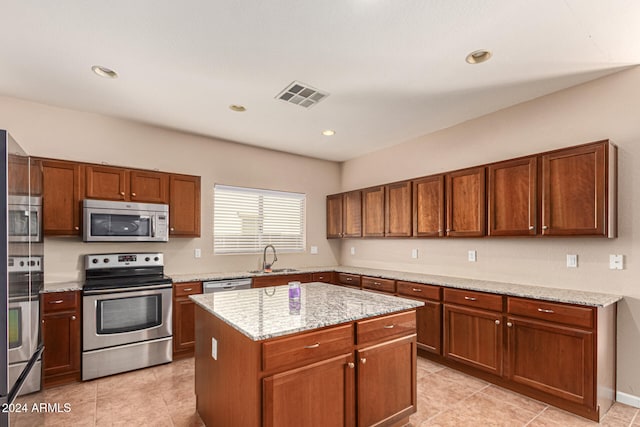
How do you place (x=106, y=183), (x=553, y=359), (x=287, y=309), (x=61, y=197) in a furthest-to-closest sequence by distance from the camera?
(x=106, y=183)
(x=61, y=197)
(x=553, y=359)
(x=287, y=309)

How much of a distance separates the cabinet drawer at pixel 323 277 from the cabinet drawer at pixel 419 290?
1.34m

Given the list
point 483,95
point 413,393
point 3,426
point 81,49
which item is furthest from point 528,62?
point 3,426

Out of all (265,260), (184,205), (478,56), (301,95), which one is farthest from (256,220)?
(478,56)

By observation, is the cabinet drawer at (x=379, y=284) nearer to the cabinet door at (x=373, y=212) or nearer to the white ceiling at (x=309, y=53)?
the cabinet door at (x=373, y=212)

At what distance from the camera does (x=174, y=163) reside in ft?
14.0

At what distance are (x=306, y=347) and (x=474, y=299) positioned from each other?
210 cm

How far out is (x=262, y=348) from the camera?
1.60 m

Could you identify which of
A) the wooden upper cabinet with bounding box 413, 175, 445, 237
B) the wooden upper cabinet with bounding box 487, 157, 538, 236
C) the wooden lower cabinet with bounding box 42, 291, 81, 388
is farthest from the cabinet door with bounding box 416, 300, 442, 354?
the wooden lower cabinet with bounding box 42, 291, 81, 388

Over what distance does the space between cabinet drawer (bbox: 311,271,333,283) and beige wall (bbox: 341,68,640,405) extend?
108cm

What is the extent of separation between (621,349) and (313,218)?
4074 mm

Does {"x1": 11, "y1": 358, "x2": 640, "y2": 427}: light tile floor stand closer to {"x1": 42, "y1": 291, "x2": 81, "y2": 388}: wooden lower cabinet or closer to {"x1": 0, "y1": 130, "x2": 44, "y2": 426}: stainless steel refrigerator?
{"x1": 42, "y1": 291, "x2": 81, "y2": 388}: wooden lower cabinet

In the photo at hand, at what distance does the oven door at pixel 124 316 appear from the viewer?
3.12m

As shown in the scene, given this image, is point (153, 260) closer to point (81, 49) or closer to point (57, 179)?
point (57, 179)

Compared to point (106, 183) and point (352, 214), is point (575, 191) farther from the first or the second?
point (106, 183)
